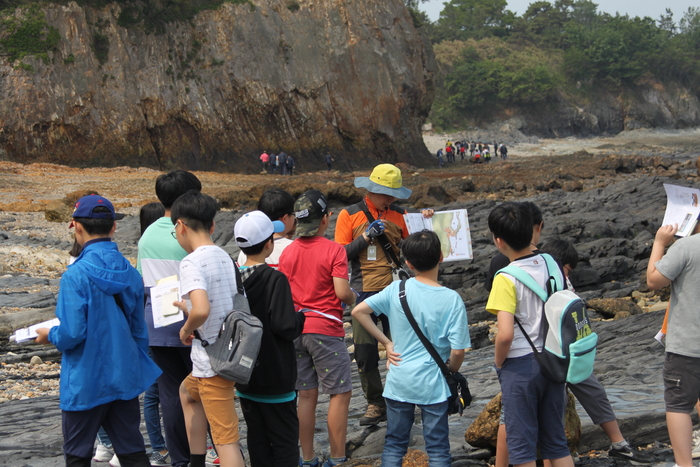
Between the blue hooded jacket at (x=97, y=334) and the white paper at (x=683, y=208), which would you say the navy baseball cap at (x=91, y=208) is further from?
the white paper at (x=683, y=208)

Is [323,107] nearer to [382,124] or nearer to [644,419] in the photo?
[382,124]

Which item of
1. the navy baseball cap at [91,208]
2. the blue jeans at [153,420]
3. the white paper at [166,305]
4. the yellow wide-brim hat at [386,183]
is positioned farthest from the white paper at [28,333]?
the yellow wide-brim hat at [386,183]

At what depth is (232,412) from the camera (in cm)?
356

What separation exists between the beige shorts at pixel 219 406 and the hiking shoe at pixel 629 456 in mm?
2271

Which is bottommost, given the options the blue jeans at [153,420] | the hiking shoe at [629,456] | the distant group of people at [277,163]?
the hiking shoe at [629,456]

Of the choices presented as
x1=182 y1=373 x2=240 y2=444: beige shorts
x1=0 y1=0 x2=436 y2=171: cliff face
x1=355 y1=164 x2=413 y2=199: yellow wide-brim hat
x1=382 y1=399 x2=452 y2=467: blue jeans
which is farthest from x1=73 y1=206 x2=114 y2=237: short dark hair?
x1=0 y1=0 x2=436 y2=171: cliff face

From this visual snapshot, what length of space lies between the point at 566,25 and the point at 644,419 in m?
102

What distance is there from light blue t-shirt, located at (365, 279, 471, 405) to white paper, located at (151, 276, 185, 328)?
117 cm

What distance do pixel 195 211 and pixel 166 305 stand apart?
20.4 inches

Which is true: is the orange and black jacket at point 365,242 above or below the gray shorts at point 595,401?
above

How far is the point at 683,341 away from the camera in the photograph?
12.2 feet

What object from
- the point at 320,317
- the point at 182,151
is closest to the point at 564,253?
the point at 320,317

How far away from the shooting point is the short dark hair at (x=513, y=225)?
352 centimetres

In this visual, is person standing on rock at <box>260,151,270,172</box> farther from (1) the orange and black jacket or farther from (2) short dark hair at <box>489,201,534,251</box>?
(2) short dark hair at <box>489,201,534,251</box>
